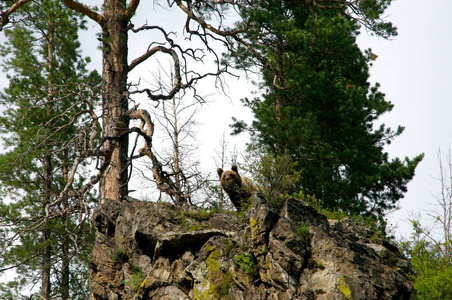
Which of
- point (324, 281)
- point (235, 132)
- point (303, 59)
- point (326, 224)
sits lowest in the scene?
point (324, 281)

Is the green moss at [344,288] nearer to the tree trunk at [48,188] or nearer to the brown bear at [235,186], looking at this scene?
the brown bear at [235,186]

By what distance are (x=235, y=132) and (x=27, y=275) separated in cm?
955

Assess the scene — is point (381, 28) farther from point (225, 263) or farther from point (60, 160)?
point (60, 160)

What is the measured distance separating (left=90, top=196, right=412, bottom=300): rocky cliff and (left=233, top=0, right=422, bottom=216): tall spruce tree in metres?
6.57

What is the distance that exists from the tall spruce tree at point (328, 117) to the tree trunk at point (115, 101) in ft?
13.4

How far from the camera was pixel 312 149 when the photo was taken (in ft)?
57.1

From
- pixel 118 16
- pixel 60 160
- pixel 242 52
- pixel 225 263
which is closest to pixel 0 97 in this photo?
pixel 60 160

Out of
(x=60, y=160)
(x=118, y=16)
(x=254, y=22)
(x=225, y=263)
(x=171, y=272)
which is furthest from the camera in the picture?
(x=60, y=160)

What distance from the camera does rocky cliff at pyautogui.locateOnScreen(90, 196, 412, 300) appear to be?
7.70 meters

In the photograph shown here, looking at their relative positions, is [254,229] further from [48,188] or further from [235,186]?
[48,188]

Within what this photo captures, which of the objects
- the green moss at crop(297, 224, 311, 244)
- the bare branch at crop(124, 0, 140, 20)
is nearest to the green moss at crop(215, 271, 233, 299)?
the green moss at crop(297, 224, 311, 244)

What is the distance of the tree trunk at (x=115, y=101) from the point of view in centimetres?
1278

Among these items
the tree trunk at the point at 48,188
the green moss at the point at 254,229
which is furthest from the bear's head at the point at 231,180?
the tree trunk at the point at 48,188

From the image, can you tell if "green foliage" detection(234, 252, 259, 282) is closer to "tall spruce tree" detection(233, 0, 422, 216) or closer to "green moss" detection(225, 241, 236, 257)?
"green moss" detection(225, 241, 236, 257)
